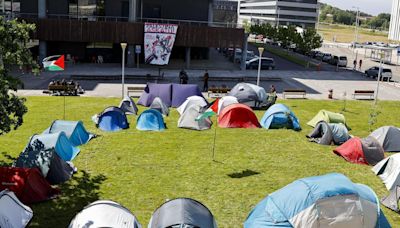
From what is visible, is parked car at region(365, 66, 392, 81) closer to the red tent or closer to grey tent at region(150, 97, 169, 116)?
the red tent

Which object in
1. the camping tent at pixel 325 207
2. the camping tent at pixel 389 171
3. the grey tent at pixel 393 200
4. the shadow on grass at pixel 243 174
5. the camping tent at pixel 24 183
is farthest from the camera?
the shadow on grass at pixel 243 174

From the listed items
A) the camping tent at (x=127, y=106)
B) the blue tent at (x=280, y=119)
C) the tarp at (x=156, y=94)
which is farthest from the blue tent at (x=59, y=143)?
the blue tent at (x=280, y=119)

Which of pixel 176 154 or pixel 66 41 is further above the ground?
pixel 66 41

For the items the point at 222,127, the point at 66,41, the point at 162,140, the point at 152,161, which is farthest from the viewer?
the point at 66,41

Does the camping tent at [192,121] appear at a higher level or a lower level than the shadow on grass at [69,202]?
higher

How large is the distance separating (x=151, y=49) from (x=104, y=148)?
2320 cm

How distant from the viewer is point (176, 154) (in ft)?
61.9

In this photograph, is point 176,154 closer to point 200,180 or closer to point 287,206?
point 200,180

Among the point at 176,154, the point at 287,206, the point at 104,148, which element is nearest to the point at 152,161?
the point at 176,154

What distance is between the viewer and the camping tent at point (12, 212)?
11.2 metres

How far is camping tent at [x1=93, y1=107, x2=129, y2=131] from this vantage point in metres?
21.9

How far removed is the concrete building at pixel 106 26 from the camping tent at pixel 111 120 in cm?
1995

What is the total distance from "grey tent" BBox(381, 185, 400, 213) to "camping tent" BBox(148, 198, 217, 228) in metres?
6.45

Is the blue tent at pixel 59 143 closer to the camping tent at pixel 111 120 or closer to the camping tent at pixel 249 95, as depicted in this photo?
the camping tent at pixel 111 120
